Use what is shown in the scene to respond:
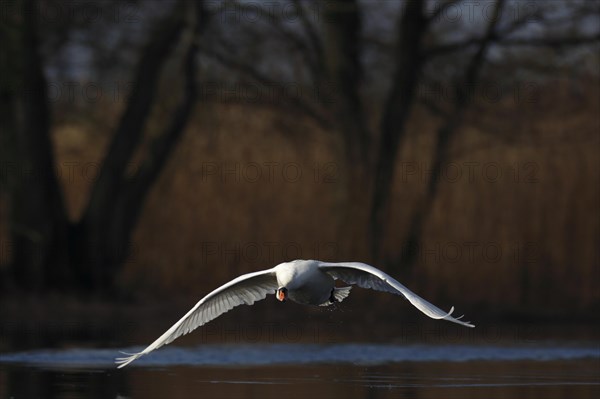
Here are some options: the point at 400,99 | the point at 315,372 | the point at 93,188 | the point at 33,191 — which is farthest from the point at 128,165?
the point at 315,372

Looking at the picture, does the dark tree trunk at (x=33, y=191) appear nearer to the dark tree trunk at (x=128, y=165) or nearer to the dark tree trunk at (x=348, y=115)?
the dark tree trunk at (x=128, y=165)

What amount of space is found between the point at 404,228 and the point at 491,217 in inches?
48.4

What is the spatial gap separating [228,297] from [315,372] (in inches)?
51.0

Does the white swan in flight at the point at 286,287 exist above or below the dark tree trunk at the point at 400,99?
below

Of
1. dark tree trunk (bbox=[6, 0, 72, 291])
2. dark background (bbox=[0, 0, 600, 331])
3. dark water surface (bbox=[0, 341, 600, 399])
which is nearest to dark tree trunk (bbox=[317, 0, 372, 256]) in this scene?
dark background (bbox=[0, 0, 600, 331])

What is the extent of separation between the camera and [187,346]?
16.1 metres

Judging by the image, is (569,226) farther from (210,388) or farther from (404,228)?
(210,388)

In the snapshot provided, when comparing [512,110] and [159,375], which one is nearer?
[159,375]

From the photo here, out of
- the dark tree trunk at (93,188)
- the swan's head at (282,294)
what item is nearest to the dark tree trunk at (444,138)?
the dark tree trunk at (93,188)

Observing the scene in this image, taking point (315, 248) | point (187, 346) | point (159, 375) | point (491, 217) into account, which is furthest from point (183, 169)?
point (159, 375)

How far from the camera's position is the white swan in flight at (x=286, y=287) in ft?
39.5

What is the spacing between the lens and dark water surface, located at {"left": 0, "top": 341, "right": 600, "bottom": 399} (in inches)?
468

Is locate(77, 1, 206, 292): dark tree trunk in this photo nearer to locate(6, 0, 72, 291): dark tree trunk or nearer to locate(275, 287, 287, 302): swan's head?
locate(6, 0, 72, 291): dark tree trunk

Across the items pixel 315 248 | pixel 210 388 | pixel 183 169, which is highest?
pixel 183 169
